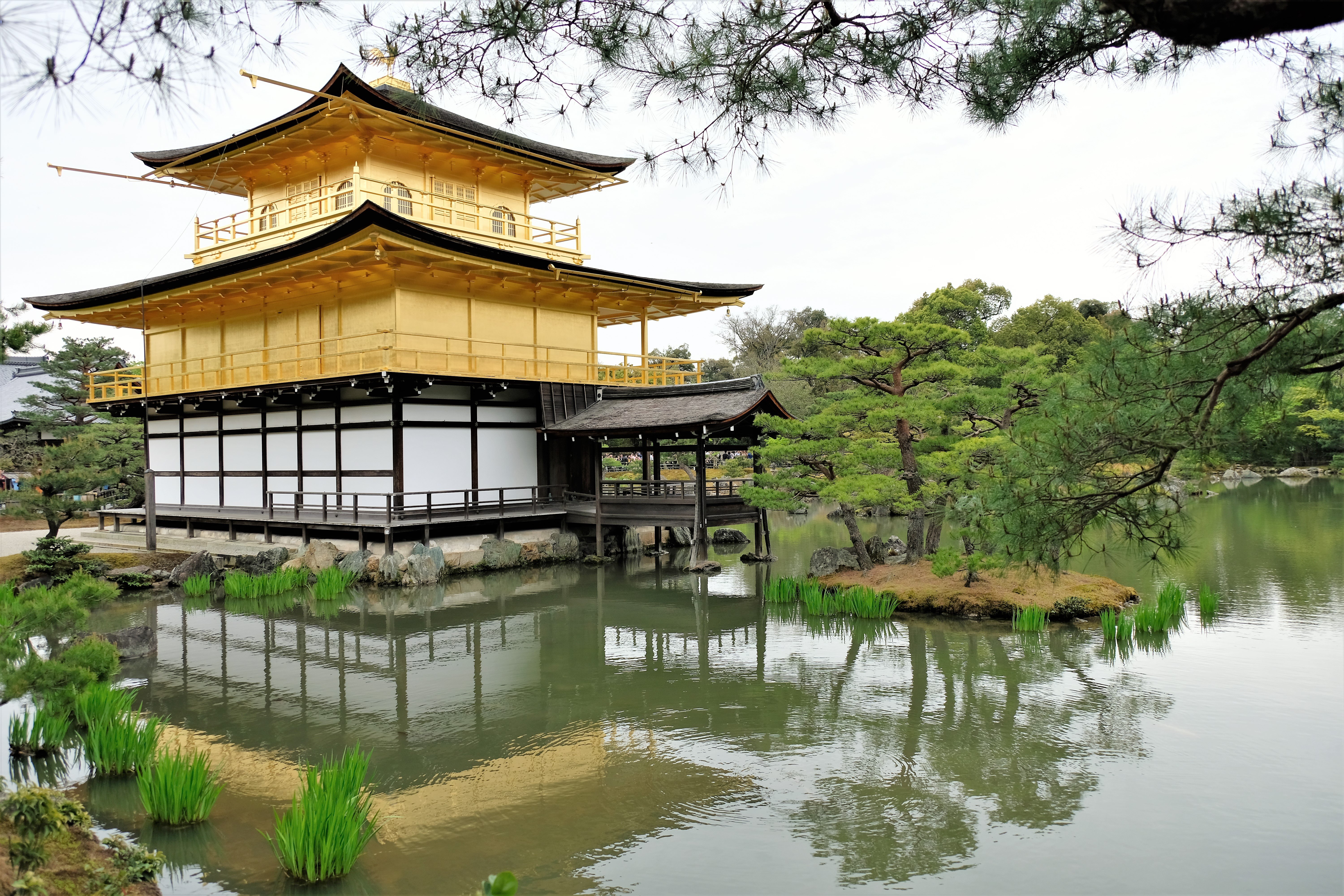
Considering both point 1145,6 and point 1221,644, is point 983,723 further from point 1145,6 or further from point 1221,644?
point 1145,6

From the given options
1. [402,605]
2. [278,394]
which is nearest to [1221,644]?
[402,605]

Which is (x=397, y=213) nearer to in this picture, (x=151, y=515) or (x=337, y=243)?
(x=337, y=243)

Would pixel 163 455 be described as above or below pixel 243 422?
below

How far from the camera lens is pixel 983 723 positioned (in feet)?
24.3

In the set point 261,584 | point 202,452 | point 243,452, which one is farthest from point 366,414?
point 202,452

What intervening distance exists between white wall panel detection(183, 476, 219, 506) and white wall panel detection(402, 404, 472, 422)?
21.2 ft

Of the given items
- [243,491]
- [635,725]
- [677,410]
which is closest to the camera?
[635,725]

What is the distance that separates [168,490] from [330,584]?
10.5 metres

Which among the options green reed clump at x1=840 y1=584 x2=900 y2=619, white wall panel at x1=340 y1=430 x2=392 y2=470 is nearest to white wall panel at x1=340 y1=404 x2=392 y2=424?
white wall panel at x1=340 y1=430 x2=392 y2=470

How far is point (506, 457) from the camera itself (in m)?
18.1

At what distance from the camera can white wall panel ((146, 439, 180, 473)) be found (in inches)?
828

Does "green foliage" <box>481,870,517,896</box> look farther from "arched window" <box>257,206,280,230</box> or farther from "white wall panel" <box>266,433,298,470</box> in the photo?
"arched window" <box>257,206,280,230</box>

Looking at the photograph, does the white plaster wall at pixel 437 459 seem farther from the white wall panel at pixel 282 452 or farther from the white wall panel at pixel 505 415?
the white wall panel at pixel 282 452

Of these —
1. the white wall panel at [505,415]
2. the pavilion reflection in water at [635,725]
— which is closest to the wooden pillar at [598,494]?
the white wall panel at [505,415]
